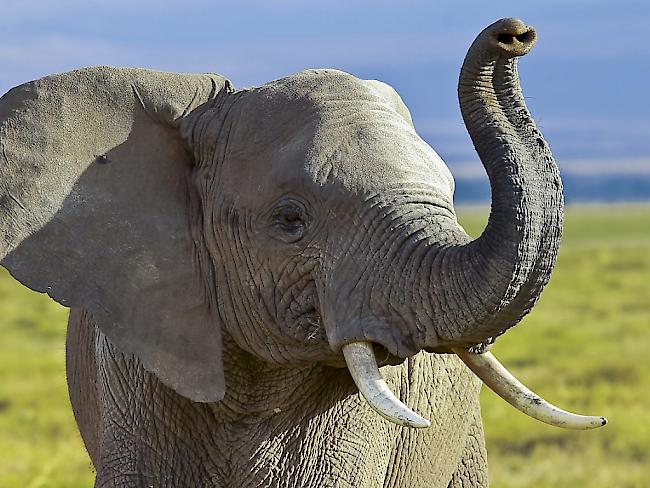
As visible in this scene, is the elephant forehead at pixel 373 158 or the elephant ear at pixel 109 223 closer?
the elephant forehead at pixel 373 158

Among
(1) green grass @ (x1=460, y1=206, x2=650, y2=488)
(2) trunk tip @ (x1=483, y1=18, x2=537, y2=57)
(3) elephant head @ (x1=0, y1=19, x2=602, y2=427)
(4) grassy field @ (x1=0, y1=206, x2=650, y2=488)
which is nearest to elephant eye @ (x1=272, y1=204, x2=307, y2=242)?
(3) elephant head @ (x1=0, y1=19, x2=602, y2=427)

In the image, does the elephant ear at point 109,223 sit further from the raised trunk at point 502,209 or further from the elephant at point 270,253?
the raised trunk at point 502,209

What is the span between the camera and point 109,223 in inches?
198

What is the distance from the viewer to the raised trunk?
13.9ft

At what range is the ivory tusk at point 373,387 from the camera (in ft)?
14.2

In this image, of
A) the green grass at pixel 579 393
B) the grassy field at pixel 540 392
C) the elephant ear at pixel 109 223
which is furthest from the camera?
the green grass at pixel 579 393

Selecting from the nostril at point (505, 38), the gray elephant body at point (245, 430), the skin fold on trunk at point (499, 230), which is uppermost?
the nostril at point (505, 38)

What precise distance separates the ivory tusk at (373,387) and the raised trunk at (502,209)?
0.67 feet

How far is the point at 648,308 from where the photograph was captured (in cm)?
3003

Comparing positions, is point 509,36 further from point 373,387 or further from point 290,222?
point 373,387

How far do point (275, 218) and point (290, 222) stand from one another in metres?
0.05

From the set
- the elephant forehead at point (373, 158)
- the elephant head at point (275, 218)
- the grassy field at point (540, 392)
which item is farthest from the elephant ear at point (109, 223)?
the grassy field at point (540, 392)

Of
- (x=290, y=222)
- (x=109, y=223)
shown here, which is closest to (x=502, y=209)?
(x=290, y=222)

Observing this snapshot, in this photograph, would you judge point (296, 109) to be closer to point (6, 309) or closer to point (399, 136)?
point (399, 136)
